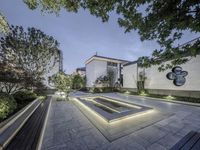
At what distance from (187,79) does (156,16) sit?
12.5m

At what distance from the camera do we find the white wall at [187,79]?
1051cm

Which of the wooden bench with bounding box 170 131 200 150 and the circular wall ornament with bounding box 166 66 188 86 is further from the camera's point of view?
the circular wall ornament with bounding box 166 66 188 86

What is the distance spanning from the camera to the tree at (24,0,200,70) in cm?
188

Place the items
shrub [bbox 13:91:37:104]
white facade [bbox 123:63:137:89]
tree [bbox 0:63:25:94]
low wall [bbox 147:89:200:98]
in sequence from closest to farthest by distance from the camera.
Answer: tree [bbox 0:63:25:94]
shrub [bbox 13:91:37:104]
low wall [bbox 147:89:200:98]
white facade [bbox 123:63:137:89]

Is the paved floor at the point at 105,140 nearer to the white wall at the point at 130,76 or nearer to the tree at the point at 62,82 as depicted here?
the tree at the point at 62,82

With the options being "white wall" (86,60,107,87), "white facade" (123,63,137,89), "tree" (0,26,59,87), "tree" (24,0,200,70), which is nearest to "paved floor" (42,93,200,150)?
"tree" (24,0,200,70)

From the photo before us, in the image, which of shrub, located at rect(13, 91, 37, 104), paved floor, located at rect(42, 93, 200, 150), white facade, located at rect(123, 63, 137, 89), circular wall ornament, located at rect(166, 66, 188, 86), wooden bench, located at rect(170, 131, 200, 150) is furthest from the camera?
white facade, located at rect(123, 63, 137, 89)

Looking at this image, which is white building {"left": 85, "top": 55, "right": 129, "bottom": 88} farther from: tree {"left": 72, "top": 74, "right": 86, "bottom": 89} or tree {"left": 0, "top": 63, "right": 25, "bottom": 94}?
tree {"left": 0, "top": 63, "right": 25, "bottom": 94}

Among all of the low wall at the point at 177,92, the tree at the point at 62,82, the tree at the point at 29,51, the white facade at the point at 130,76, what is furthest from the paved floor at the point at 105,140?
the white facade at the point at 130,76

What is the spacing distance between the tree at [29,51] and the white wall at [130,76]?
44.7ft

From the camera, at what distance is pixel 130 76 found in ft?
65.3

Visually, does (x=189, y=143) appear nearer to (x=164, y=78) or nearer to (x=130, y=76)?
(x=164, y=78)

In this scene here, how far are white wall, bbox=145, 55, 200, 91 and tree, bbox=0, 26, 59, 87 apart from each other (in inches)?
559

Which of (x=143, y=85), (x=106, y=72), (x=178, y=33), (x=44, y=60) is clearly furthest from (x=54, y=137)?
(x=106, y=72)
